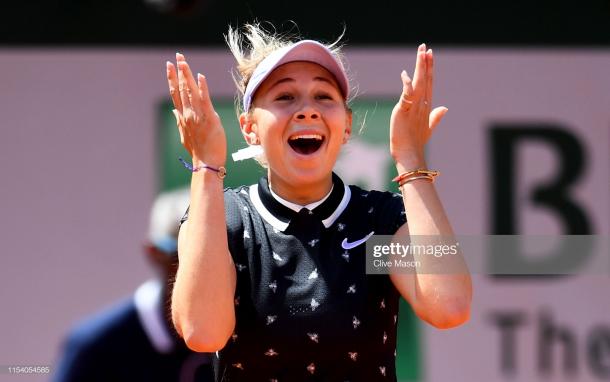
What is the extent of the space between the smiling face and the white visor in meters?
0.02

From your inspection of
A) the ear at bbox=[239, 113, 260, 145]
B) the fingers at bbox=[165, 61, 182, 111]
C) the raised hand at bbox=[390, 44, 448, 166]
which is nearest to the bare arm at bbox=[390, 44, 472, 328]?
the raised hand at bbox=[390, 44, 448, 166]

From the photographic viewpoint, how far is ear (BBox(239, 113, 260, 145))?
7.26ft

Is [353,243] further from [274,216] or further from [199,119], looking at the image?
[199,119]

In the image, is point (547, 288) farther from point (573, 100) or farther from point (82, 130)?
point (82, 130)

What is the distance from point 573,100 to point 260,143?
122 inches

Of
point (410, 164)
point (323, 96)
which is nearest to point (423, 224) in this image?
point (410, 164)

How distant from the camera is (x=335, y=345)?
1.92m

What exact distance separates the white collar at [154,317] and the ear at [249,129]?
4.37 ft

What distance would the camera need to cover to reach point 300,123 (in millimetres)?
2080

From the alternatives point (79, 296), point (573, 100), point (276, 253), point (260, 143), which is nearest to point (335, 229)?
point (276, 253)

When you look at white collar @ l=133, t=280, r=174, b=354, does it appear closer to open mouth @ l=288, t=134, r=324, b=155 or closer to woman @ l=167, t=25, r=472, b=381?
woman @ l=167, t=25, r=472, b=381

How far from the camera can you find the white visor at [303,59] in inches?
82.8

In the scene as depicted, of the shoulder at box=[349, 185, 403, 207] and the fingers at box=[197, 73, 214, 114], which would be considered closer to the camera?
the fingers at box=[197, 73, 214, 114]

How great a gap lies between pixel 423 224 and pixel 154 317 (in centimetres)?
166
